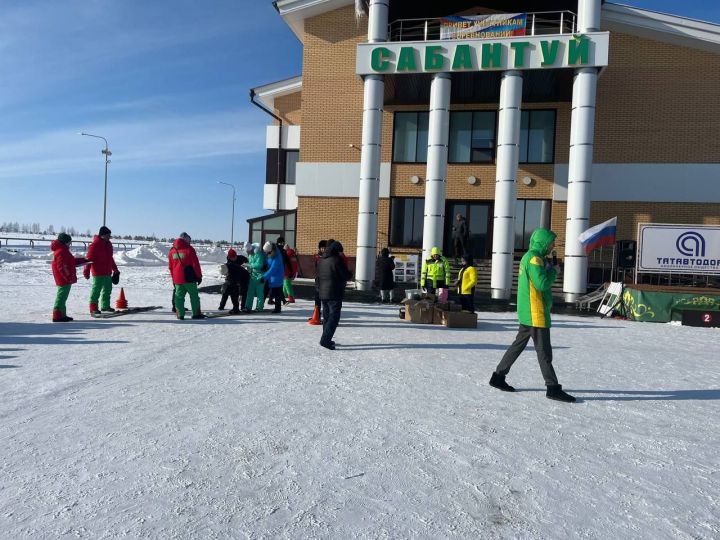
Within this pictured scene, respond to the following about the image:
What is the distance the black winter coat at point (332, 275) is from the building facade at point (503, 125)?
10582mm

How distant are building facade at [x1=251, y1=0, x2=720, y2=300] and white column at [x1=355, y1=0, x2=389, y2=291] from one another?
5cm

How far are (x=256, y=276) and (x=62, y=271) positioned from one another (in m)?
3.96

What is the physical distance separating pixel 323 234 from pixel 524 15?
1146 cm

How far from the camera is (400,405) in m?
4.86

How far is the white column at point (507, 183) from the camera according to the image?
17.3m

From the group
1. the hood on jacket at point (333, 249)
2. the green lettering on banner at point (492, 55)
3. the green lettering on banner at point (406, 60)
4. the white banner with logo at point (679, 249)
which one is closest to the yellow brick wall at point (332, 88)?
the green lettering on banner at point (406, 60)

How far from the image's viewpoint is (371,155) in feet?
60.4

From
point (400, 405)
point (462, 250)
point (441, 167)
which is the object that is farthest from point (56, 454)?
point (462, 250)

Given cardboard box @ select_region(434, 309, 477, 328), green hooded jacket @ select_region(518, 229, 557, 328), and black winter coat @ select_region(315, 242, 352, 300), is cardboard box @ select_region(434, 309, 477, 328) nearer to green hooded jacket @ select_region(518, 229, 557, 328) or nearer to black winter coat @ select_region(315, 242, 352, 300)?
black winter coat @ select_region(315, 242, 352, 300)

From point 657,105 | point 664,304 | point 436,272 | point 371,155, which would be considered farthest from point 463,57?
point 664,304

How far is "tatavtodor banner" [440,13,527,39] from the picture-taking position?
17.5 metres

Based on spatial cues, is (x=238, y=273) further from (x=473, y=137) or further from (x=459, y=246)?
(x=473, y=137)

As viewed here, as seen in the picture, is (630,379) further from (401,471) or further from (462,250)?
(462,250)

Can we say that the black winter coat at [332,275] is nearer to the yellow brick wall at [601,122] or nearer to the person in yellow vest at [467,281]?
the person in yellow vest at [467,281]
